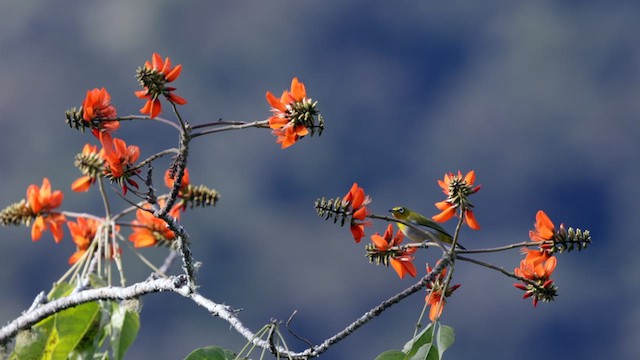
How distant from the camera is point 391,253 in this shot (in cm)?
231

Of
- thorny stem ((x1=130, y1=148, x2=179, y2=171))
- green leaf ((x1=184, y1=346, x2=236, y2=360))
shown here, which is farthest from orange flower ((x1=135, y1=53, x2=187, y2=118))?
green leaf ((x1=184, y1=346, x2=236, y2=360))

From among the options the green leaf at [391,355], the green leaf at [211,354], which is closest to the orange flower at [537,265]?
the green leaf at [391,355]

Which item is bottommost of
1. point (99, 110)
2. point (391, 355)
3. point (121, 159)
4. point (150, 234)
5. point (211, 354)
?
point (211, 354)

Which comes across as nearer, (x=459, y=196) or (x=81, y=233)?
(x=459, y=196)

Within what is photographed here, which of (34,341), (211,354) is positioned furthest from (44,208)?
(211,354)

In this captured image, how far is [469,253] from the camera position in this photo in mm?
2127

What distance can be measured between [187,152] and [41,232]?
3.73 feet

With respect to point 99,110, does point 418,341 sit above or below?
below

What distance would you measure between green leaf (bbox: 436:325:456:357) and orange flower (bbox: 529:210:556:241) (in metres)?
0.37

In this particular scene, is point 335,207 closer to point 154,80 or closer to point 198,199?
point 154,80

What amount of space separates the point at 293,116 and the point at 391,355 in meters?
0.64

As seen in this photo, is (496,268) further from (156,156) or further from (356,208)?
(156,156)

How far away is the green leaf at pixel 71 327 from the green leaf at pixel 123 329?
0.11 meters

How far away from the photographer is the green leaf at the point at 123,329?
227cm
